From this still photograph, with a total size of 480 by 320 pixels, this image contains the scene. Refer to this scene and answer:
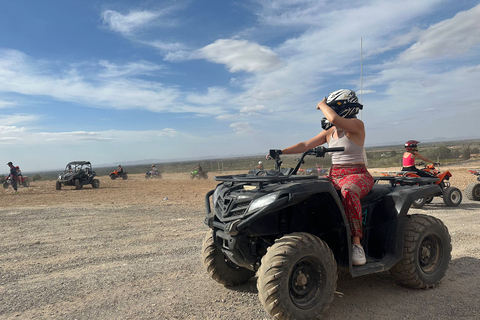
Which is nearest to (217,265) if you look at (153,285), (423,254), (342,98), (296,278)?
(153,285)

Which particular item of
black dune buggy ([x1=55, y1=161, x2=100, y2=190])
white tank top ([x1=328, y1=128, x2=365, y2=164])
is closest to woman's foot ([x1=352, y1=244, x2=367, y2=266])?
white tank top ([x1=328, y1=128, x2=365, y2=164])

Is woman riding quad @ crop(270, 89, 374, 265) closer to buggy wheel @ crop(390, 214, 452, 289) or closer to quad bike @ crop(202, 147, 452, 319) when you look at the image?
quad bike @ crop(202, 147, 452, 319)

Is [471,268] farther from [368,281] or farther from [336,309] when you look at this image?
[336,309]

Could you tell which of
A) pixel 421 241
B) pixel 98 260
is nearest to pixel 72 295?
pixel 98 260

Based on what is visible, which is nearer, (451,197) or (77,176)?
(451,197)

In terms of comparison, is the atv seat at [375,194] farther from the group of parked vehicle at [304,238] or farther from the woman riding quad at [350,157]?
the woman riding quad at [350,157]

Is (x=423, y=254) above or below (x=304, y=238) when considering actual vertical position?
below

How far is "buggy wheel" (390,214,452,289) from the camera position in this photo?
3.95 meters

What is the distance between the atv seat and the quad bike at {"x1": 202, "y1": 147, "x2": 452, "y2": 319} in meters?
0.01

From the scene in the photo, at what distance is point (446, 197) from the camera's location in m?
10.5

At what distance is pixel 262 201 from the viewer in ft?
10.2

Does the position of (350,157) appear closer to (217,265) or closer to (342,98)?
(342,98)

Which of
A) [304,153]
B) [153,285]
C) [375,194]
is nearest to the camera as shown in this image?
[304,153]

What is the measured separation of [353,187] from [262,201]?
1.16 meters
